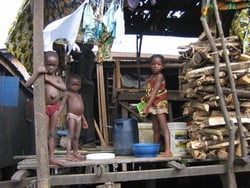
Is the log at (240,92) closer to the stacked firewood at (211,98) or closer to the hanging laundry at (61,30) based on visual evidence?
the stacked firewood at (211,98)

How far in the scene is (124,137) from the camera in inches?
237

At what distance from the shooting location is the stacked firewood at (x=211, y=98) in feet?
17.6

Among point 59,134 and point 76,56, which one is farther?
point 76,56

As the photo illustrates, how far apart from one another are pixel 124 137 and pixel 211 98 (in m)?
1.46

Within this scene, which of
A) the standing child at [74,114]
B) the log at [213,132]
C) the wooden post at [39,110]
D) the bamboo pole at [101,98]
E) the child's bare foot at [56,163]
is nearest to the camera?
the wooden post at [39,110]

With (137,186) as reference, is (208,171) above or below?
above

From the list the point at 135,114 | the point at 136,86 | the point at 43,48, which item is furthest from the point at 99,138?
the point at 43,48

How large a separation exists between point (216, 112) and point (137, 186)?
337cm

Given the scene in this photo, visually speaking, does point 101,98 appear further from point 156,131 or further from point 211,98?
point 211,98

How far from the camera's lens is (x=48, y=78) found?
5031 mm

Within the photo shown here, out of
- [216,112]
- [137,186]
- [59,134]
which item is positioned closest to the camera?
[216,112]

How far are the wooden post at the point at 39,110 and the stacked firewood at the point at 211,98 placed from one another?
2033 mm

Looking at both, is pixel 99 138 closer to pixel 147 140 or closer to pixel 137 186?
pixel 137 186

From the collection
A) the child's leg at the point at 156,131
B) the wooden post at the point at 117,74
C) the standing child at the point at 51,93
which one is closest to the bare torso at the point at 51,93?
the standing child at the point at 51,93
